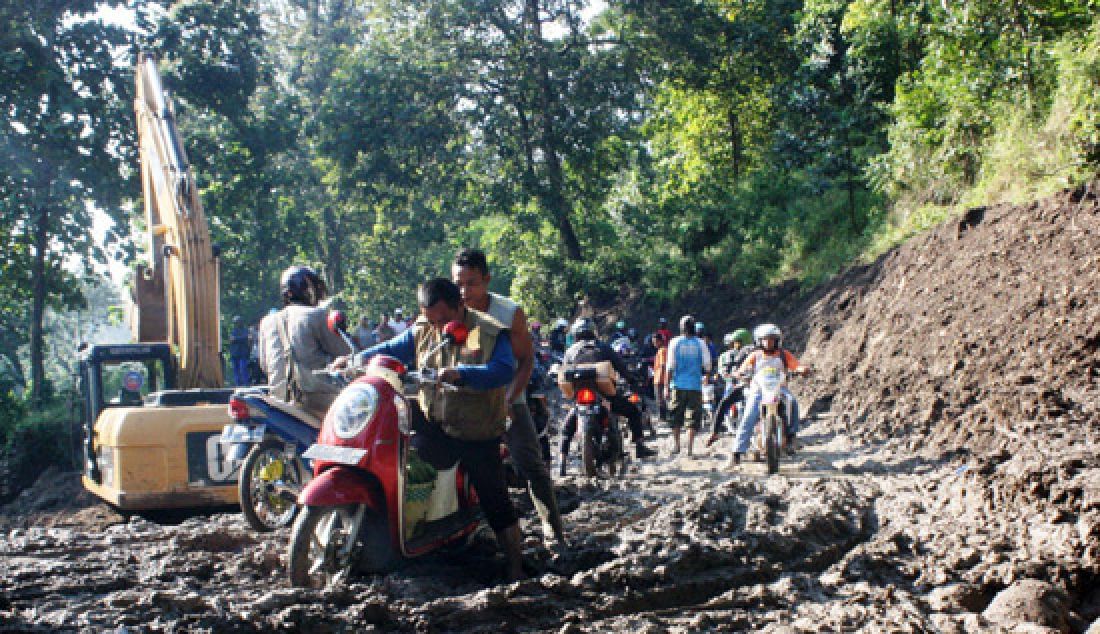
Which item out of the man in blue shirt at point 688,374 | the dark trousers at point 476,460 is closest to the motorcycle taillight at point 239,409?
the dark trousers at point 476,460

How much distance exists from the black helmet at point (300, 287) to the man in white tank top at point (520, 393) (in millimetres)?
1703

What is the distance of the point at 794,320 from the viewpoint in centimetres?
1923

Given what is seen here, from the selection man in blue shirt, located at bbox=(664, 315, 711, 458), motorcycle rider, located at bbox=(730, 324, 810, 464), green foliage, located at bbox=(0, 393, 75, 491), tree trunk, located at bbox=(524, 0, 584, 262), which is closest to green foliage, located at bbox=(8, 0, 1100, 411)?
tree trunk, located at bbox=(524, 0, 584, 262)

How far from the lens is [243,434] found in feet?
24.7

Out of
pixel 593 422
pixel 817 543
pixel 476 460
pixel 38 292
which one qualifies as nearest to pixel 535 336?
pixel 593 422

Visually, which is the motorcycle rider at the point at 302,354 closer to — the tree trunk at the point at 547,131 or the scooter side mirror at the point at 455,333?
the scooter side mirror at the point at 455,333

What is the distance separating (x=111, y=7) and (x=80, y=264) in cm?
591

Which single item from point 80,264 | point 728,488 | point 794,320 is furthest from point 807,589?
point 80,264

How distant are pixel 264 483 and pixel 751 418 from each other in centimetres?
530

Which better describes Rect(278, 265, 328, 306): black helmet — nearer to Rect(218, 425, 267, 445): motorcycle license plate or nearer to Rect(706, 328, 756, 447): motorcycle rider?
Rect(218, 425, 267, 445): motorcycle license plate

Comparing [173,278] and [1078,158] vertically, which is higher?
[1078,158]

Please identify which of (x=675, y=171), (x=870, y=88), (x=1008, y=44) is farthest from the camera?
(x=675, y=171)

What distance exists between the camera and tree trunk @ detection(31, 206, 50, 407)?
20.8 metres

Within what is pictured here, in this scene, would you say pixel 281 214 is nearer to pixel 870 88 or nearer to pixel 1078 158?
pixel 870 88
